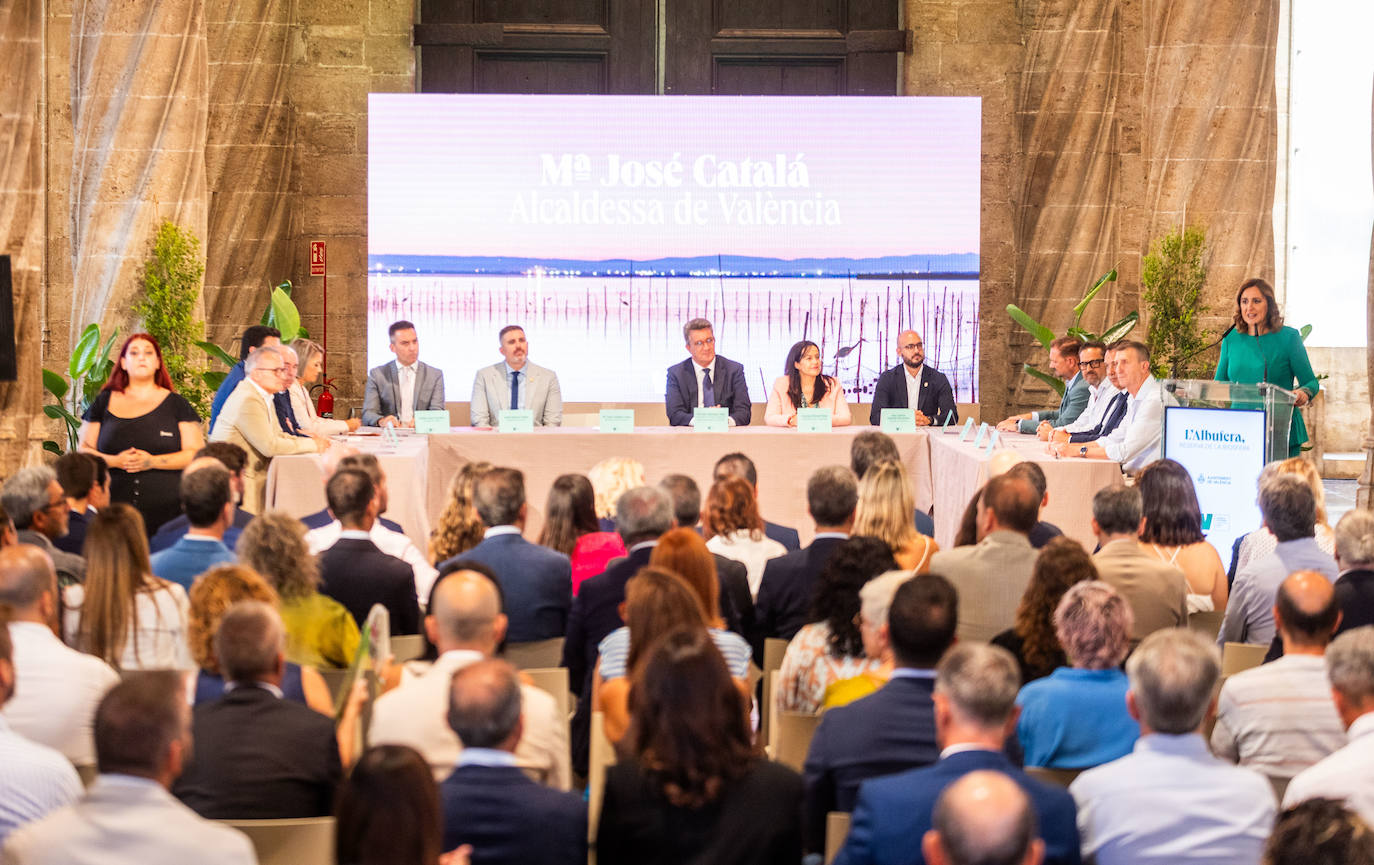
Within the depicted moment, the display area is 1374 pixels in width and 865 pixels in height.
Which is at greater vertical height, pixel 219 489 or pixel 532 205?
pixel 532 205

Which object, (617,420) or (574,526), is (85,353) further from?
(574,526)

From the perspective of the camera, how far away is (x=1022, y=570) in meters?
4.04

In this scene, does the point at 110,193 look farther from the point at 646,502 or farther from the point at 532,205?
the point at 646,502

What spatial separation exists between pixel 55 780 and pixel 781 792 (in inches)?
49.9

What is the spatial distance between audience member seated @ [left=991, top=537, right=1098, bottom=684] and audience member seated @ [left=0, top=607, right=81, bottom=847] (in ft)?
6.78

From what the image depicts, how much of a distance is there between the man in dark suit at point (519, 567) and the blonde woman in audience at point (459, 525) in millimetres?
292

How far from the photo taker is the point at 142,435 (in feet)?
20.2

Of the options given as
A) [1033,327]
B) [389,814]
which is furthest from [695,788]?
[1033,327]

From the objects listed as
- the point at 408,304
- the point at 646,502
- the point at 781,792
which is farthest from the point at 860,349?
the point at 781,792

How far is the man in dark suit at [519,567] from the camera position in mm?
4105

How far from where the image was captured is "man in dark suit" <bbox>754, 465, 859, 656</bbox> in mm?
4082

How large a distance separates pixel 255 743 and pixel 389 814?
805 mm

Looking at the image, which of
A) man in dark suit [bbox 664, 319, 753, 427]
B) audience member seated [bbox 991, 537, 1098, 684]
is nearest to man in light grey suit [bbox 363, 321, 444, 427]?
man in dark suit [bbox 664, 319, 753, 427]

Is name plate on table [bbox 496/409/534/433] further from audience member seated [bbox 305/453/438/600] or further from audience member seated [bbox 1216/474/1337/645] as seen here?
audience member seated [bbox 1216/474/1337/645]
